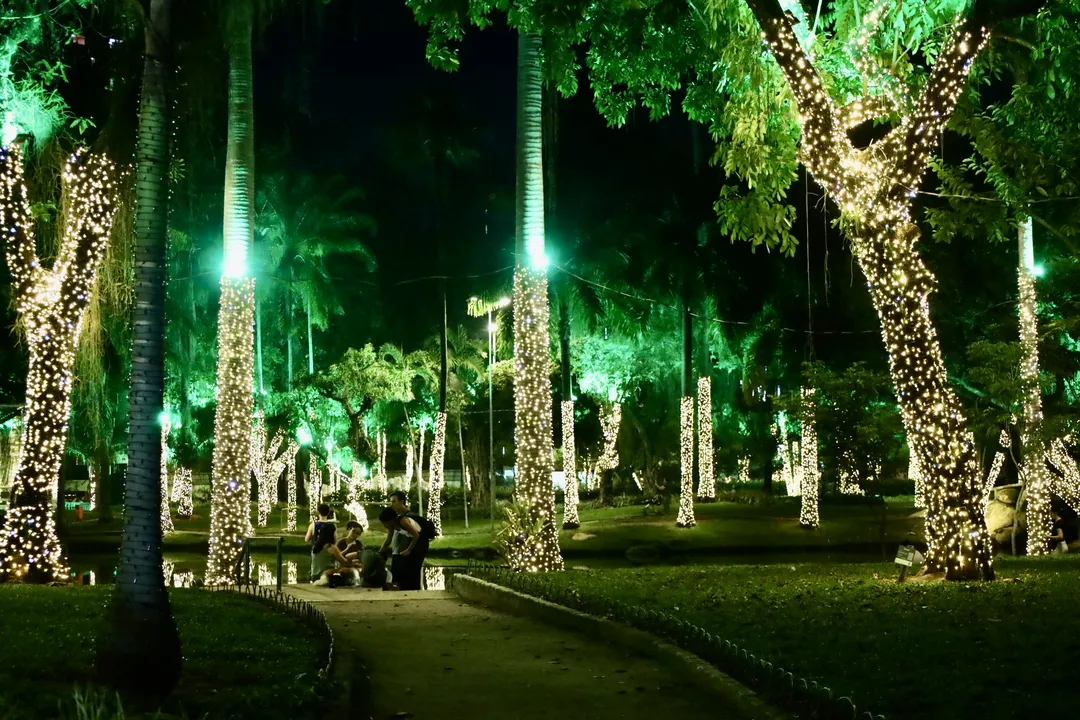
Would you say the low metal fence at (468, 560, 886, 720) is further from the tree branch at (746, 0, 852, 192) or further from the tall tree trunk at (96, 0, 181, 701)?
the tree branch at (746, 0, 852, 192)

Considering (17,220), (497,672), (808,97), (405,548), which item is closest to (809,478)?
(405,548)

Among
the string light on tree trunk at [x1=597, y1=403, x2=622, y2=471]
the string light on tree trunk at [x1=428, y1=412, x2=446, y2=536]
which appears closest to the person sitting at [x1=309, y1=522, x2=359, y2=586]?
the string light on tree trunk at [x1=428, y1=412, x2=446, y2=536]

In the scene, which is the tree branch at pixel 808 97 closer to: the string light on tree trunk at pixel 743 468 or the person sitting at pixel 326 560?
the person sitting at pixel 326 560

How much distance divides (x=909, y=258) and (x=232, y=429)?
13638 millimetres

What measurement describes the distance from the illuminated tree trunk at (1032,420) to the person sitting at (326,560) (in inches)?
553

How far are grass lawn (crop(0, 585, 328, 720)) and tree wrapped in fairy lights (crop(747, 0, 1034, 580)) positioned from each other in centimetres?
859

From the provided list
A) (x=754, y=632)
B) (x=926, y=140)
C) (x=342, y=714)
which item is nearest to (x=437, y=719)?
(x=342, y=714)

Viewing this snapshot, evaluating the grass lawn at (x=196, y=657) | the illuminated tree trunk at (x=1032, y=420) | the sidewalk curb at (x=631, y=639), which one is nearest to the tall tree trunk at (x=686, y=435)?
the illuminated tree trunk at (x=1032, y=420)

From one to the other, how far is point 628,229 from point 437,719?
3323 centimetres

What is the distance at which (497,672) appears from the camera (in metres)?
10.4

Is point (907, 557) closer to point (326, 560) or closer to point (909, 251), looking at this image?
point (909, 251)

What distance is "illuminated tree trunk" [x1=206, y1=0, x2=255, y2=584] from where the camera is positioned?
877 inches

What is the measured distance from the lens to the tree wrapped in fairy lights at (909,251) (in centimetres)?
1530

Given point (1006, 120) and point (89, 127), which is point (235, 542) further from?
point (1006, 120)
